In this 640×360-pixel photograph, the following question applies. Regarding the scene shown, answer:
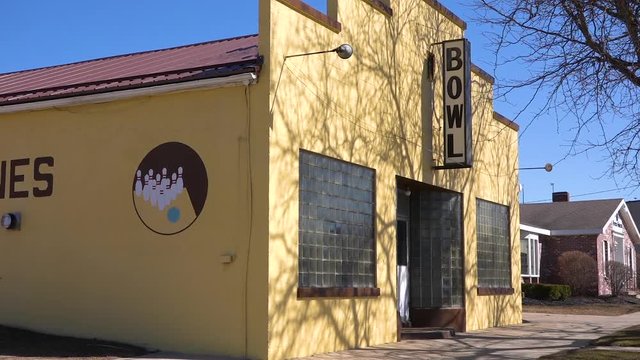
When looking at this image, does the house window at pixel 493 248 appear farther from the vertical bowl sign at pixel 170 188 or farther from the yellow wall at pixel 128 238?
the vertical bowl sign at pixel 170 188

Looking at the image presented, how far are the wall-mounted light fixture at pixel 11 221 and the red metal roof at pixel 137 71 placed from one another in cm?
196

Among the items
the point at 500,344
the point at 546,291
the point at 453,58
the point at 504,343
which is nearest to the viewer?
the point at 500,344

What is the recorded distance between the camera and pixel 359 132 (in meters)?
13.8

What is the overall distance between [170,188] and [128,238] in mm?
1065

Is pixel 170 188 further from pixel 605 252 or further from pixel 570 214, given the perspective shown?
pixel 570 214

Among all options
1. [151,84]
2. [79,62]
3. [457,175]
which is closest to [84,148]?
[151,84]

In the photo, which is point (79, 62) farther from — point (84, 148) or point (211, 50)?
point (84, 148)

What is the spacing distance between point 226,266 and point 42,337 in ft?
11.2

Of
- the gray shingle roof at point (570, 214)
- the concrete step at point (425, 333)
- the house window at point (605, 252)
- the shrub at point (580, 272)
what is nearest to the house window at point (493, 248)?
the concrete step at point (425, 333)

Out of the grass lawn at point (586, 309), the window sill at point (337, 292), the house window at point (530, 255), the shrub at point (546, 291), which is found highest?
the house window at point (530, 255)

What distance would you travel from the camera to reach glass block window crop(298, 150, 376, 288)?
12.2 meters

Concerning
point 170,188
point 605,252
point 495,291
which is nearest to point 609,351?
point 495,291

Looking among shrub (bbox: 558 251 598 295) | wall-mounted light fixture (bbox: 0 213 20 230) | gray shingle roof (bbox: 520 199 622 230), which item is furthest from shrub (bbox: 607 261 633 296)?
wall-mounted light fixture (bbox: 0 213 20 230)

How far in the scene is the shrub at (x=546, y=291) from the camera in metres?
32.7
